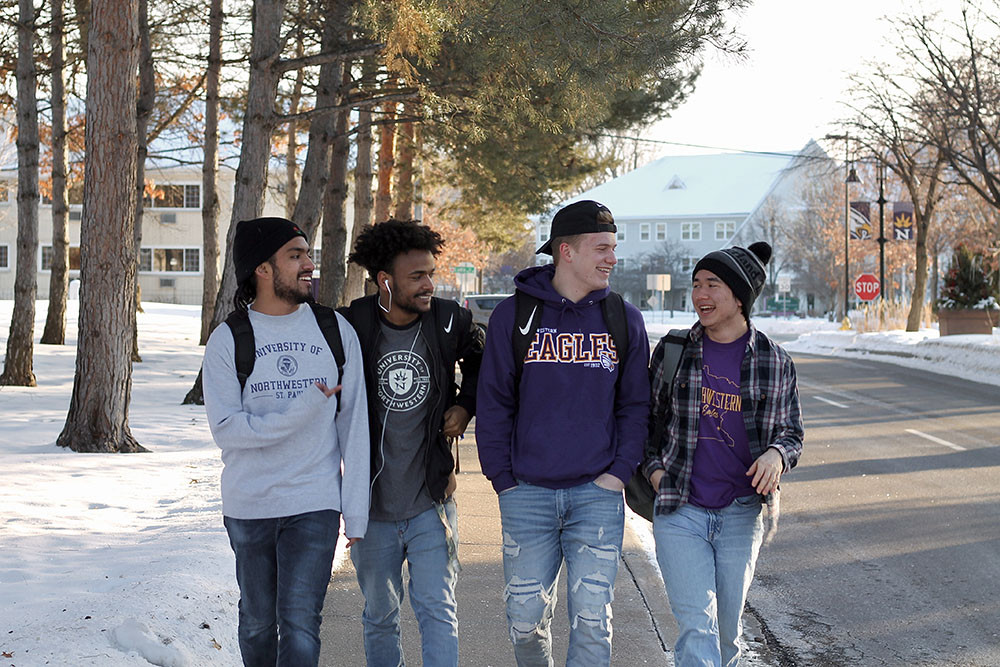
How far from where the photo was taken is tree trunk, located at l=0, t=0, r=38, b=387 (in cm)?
1588

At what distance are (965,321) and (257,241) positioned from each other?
103 feet

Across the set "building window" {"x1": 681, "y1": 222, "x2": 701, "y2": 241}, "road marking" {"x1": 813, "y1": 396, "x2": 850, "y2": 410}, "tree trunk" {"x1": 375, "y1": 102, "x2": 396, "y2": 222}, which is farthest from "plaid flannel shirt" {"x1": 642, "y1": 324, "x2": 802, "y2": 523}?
"building window" {"x1": 681, "y1": 222, "x2": 701, "y2": 241}

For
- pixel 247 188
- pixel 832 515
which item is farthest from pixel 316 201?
pixel 832 515

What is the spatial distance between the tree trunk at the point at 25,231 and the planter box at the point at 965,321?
25.2 meters

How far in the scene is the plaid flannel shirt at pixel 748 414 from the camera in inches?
156

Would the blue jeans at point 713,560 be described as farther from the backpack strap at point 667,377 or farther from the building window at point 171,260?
the building window at point 171,260

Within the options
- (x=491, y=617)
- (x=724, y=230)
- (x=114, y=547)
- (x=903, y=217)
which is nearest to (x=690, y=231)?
(x=724, y=230)

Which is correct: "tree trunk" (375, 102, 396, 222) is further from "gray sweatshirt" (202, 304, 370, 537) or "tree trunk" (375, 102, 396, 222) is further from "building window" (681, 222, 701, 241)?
"building window" (681, 222, 701, 241)

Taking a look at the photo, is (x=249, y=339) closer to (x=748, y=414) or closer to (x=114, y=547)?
(x=748, y=414)

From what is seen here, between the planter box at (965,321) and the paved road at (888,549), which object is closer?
the paved road at (888,549)

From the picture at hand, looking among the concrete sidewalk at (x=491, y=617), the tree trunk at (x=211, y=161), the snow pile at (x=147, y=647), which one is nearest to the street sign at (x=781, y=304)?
the tree trunk at (x=211, y=161)

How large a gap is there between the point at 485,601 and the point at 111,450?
5713mm

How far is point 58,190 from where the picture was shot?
19.9 m

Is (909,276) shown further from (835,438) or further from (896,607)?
(896,607)
